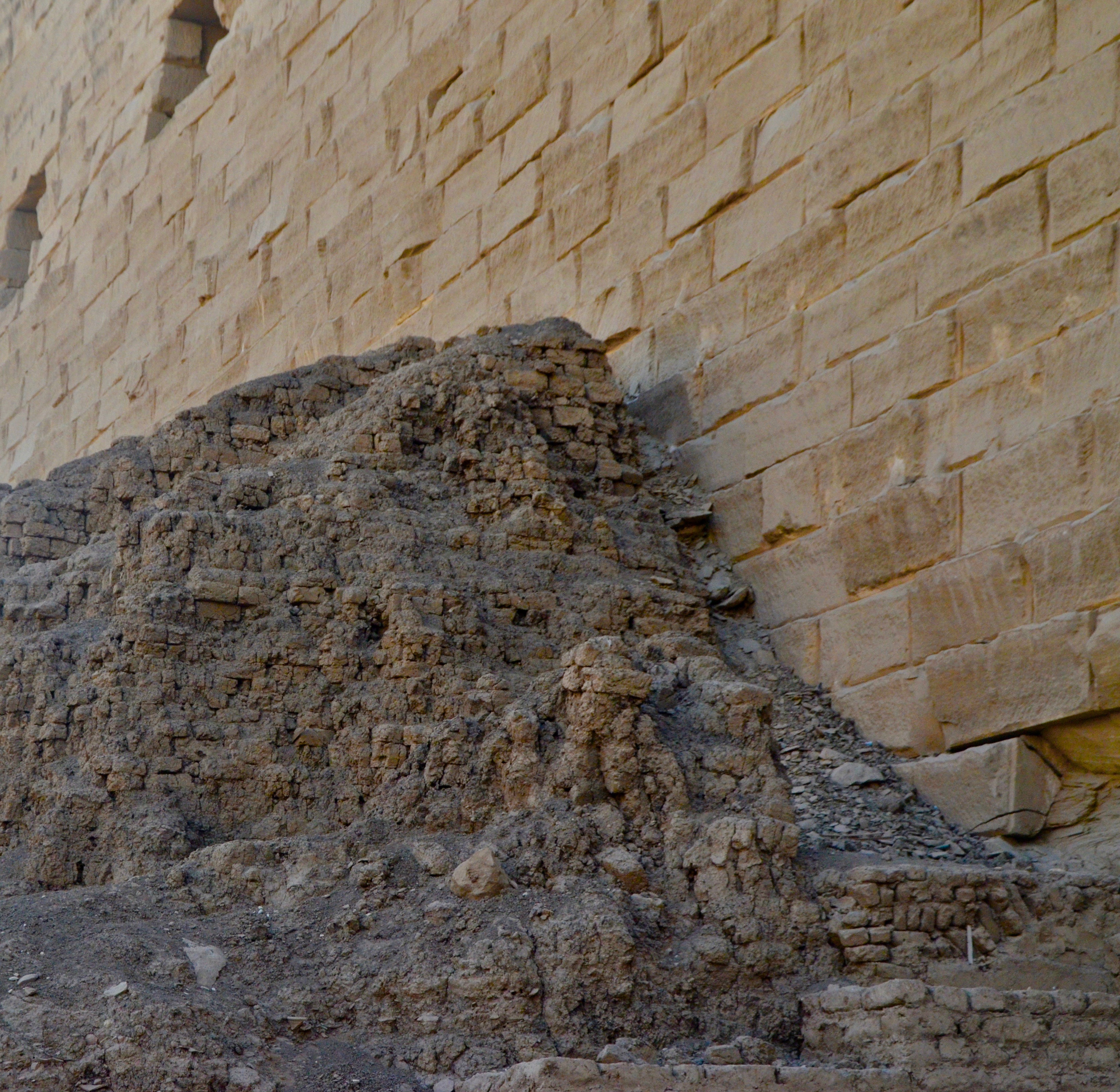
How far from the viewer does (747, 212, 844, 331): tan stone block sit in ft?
29.9

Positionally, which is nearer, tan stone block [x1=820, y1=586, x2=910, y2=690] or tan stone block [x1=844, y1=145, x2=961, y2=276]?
tan stone block [x1=820, y1=586, x2=910, y2=690]

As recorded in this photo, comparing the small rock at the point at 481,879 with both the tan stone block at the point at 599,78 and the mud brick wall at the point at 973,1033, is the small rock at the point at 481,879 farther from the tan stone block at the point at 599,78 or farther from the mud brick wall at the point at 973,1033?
the tan stone block at the point at 599,78

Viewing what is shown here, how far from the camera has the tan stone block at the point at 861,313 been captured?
28.3 feet

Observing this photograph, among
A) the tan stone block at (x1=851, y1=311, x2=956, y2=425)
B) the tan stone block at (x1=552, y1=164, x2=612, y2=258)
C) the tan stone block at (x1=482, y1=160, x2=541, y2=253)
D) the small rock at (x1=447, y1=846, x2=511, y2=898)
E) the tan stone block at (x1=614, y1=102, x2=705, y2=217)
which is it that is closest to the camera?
the small rock at (x1=447, y1=846, x2=511, y2=898)

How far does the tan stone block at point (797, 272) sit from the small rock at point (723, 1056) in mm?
4456

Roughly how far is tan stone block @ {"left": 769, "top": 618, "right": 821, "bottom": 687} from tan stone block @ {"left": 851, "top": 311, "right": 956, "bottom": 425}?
1.00 meters

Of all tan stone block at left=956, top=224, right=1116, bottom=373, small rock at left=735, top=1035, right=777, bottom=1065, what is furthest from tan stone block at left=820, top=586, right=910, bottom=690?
small rock at left=735, top=1035, right=777, bottom=1065

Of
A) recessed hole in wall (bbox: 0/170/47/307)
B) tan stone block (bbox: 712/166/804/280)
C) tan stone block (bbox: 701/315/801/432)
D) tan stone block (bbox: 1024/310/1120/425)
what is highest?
recessed hole in wall (bbox: 0/170/47/307)

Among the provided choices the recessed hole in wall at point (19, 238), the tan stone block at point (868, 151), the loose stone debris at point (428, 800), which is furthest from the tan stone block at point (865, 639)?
the recessed hole in wall at point (19, 238)

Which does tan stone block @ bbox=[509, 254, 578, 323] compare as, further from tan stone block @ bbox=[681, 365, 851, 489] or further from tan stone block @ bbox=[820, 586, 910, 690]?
tan stone block @ bbox=[820, 586, 910, 690]

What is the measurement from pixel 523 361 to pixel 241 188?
608cm

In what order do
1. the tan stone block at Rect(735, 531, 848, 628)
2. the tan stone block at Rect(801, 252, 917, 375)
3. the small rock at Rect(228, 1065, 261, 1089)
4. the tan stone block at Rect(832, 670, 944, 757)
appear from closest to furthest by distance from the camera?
the small rock at Rect(228, 1065, 261, 1089) → the tan stone block at Rect(832, 670, 944, 757) → the tan stone block at Rect(801, 252, 917, 375) → the tan stone block at Rect(735, 531, 848, 628)

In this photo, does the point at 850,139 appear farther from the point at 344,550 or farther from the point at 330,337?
the point at 330,337

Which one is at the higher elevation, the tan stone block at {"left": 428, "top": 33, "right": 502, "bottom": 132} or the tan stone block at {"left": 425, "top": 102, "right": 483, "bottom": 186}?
the tan stone block at {"left": 428, "top": 33, "right": 502, "bottom": 132}
